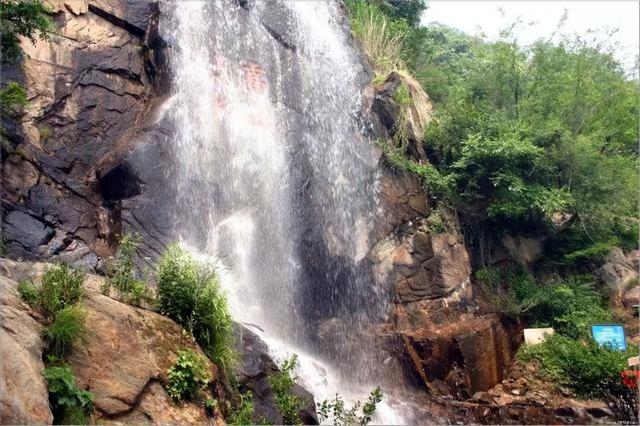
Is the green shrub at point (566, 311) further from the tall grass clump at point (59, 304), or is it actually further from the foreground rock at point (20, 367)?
the foreground rock at point (20, 367)

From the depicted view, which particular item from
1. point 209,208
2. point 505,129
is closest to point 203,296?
point 209,208

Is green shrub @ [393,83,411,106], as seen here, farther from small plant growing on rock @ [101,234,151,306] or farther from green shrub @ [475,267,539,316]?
small plant growing on rock @ [101,234,151,306]

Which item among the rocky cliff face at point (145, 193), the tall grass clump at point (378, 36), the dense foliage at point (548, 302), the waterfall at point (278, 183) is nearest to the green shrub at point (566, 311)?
the dense foliage at point (548, 302)

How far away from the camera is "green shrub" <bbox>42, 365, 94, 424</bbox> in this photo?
4.02 metres

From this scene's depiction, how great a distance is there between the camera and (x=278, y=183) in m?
11.5

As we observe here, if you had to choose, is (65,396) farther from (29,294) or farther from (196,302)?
(196,302)

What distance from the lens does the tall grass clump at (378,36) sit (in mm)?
14758

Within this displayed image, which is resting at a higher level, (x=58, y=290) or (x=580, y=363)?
(x=58, y=290)

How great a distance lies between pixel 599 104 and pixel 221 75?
10.4 meters

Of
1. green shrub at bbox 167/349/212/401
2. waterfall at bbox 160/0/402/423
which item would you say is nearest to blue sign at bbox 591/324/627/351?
waterfall at bbox 160/0/402/423

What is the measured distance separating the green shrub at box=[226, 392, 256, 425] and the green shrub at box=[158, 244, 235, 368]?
1.68 feet

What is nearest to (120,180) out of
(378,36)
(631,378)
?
(378,36)

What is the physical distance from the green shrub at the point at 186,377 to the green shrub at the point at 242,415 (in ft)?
1.72

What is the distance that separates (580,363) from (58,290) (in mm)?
9826
